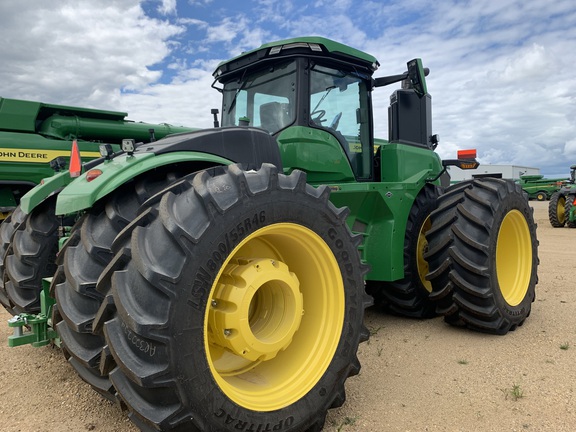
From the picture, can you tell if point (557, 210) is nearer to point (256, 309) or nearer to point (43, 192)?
point (256, 309)

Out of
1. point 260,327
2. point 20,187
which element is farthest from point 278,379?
point 20,187

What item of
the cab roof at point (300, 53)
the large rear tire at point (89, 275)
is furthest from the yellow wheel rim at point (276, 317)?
the cab roof at point (300, 53)

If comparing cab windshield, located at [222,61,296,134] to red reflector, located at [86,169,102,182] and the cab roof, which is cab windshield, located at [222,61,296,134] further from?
red reflector, located at [86,169,102,182]

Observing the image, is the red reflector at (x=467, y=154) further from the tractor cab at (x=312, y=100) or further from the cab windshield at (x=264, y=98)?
the cab windshield at (x=264, y=98)

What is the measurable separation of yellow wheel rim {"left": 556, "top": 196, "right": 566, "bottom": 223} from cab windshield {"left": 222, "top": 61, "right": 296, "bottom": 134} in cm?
1537

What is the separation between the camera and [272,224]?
251 centimetres

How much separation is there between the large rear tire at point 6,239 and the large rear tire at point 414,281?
350 centimetres

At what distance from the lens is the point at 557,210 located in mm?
16375

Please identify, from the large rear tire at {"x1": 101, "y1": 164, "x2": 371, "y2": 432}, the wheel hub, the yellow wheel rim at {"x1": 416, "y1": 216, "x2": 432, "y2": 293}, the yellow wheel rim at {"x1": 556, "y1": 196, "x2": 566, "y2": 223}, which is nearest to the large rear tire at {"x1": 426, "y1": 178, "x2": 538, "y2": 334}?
the yellow wheel rim at {"x1": 416, "y1": 216, "x2": 432, "y2": 293}

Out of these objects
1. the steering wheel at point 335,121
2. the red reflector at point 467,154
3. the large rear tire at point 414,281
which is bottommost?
the large rear tire at point 414,281

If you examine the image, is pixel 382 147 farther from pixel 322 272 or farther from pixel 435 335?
pixel 322 272

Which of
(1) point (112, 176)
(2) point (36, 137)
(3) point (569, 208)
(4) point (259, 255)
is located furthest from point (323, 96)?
(3) point (569, 208)

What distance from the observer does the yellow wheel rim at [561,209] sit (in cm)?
1642

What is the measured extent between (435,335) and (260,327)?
232cm
